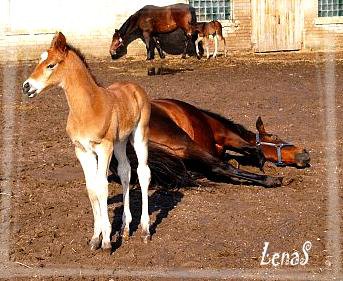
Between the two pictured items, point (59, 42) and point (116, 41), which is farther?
point (116, 41)

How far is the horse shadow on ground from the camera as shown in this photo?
700 cm

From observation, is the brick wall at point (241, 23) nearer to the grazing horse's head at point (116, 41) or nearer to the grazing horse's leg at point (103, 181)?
the grazing horse's head at point (116, 41)

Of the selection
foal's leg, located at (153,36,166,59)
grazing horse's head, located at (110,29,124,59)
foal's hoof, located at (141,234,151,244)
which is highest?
foal's hoof, located at (141,234,151,244)

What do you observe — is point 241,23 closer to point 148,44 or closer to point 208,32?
point 208,32

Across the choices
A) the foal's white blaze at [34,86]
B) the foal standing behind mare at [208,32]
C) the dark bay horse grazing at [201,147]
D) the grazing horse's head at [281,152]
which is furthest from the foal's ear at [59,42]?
the foal standing behind mare at [208,32]

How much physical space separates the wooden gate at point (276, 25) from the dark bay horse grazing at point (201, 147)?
1365 centimetres

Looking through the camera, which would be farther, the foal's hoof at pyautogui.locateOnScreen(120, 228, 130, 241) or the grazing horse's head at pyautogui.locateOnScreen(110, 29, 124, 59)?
the grazing horse's head at pyautogui.locateOnScreen(110, 29, 124, 59)

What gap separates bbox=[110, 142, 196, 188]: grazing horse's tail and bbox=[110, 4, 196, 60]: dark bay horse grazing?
13957 millimetres

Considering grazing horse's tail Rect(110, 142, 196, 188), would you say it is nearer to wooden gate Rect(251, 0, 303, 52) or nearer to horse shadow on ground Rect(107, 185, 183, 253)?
horse shadow on ground Rect(107, 185, 183, 253)

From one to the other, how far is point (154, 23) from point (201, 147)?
45.2 ft

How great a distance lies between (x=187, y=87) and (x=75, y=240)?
9.56 meters

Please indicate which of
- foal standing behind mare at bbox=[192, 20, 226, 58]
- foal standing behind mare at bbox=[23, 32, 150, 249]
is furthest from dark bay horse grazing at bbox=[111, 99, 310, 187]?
foal standing behind mare at bbox=[192, 20, 226, 58]

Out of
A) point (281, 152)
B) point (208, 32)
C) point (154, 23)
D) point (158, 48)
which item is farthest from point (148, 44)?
point (281, 152)

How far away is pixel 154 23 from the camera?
22.4m
